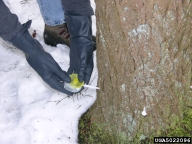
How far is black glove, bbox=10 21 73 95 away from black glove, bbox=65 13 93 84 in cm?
10

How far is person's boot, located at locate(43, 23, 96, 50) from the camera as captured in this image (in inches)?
80.6

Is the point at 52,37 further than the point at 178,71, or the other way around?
the point at 52,37

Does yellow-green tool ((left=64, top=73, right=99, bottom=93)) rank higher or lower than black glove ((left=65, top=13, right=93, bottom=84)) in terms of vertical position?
lower

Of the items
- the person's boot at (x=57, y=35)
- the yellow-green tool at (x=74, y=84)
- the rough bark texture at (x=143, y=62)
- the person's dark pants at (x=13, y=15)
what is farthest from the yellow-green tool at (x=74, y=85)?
the person's boot at (x=57, y=35)

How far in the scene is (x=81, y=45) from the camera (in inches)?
63.6

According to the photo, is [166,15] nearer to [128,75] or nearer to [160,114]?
[128,75]

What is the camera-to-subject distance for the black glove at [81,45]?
1.59m

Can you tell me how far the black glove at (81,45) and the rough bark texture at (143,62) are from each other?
0.25 m

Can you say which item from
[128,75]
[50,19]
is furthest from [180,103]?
[50,19]

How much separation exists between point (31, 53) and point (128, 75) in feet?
2.17

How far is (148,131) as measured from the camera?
1.28 m

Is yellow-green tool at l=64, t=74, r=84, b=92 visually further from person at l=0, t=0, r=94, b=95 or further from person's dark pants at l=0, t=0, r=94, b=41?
person's dark pants at l=0, t=0, r=94, b=41

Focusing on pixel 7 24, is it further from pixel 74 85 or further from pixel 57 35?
pixel 57 35

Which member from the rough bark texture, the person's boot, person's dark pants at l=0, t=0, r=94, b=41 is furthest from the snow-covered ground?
person's dark pants at l=0, t=0, r=94, b=41
